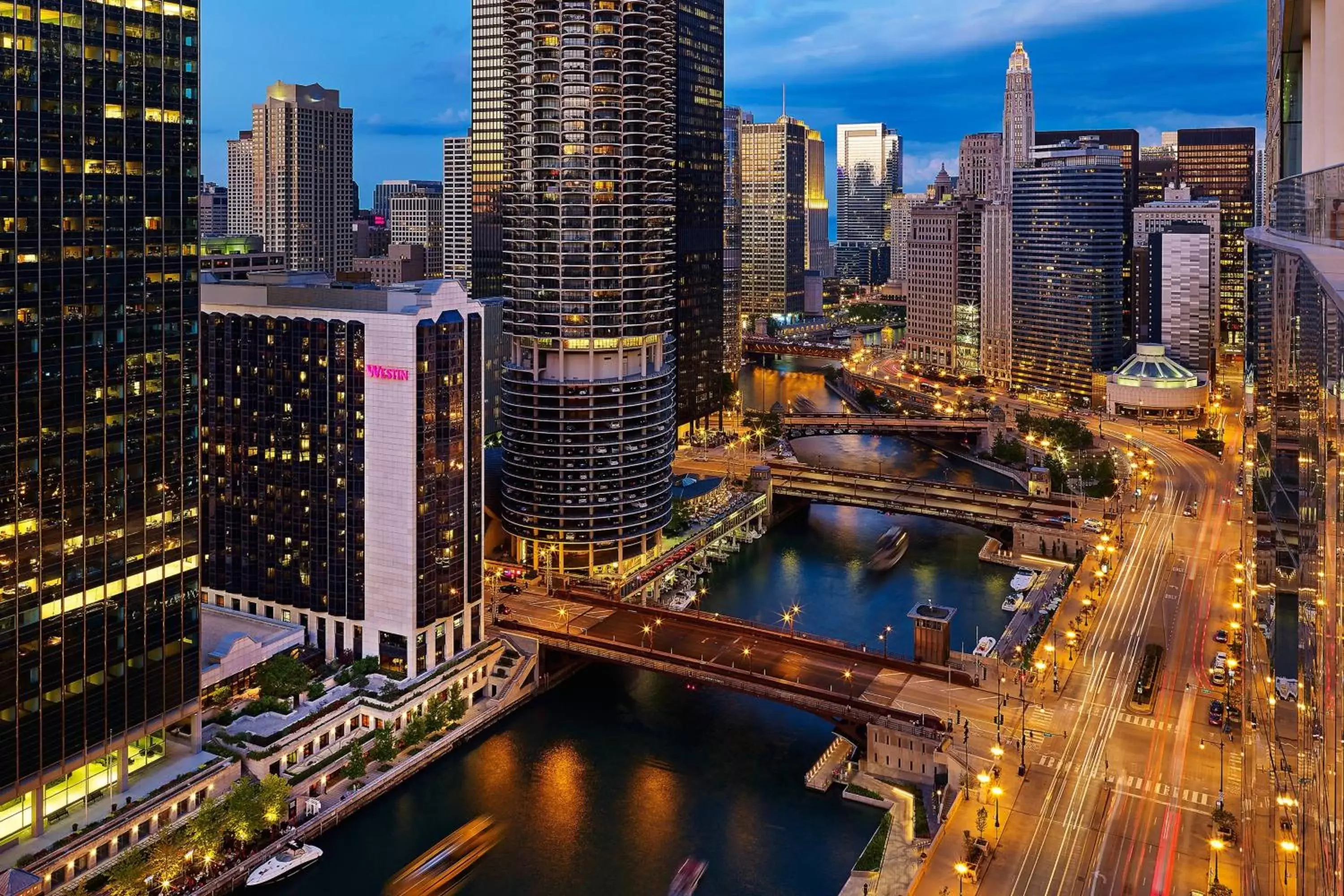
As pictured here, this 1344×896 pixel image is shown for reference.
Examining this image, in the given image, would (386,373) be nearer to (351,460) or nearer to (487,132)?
(351,460)

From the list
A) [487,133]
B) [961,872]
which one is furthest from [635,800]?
[487,133]

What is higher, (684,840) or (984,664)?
(984,664)

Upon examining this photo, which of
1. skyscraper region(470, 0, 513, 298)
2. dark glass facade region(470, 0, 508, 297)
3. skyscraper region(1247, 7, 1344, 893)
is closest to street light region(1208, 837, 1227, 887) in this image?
skyscraper region(1247, 7, 1344, 893)

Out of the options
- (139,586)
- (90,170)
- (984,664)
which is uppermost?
(90,170)

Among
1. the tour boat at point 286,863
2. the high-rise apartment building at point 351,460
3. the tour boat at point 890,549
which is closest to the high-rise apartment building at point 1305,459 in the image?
the tour boat at point 286,863

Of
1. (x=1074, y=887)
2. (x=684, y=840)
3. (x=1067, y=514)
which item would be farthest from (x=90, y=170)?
(x=1067, y=514)

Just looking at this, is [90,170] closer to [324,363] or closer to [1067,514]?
[324,363]
